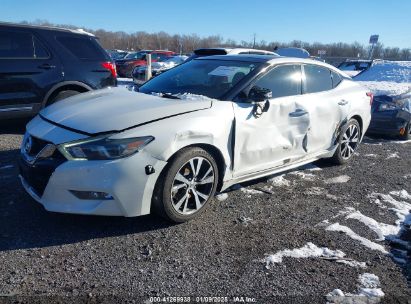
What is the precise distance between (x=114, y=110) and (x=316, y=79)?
2834mm

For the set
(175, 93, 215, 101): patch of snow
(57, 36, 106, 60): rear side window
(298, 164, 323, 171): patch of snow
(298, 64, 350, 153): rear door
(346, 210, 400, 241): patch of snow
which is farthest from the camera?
(57, 36, 106, 60): rear side window

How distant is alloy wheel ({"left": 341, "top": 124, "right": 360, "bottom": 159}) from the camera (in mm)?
5586

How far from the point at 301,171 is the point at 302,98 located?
4.00 feet

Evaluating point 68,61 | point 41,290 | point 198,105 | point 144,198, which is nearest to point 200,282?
point 144,198

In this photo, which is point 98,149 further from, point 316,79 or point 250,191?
point 316,79

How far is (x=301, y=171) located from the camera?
5.34 meters

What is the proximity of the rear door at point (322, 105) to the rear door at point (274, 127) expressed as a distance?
0.14 metres

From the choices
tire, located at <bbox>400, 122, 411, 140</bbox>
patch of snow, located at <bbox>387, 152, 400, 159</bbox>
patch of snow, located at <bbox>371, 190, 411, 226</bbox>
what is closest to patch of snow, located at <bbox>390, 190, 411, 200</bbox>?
patch of snow, located at <bbox>371, 190, 411, 226</bbox>

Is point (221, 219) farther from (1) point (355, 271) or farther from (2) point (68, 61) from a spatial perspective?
(2) point (68, 61)

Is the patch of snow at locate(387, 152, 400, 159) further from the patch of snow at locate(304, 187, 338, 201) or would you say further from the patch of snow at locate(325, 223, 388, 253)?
the patch of snow at locate(325, 223, 388, 253)

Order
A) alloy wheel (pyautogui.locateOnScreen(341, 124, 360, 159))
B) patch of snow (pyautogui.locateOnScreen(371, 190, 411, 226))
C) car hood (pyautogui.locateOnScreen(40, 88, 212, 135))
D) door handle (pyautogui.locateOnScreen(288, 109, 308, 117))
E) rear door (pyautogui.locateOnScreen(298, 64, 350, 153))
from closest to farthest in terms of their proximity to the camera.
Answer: car hood (pyautogui.locateOnScreen(40, 88, 212, 135)) < patch of snow (pyautogui.locateOnScreen(371, 190, 411, 226)) < door handle (pyautogui.locateOnScreen(288, 109, 308, 117)) < rear door (pyautogui.locateOnScreen(298, 64, 350, 153)) < alloy wheel (pyautogui.locateOnScreen(341, 124, 360, 159))

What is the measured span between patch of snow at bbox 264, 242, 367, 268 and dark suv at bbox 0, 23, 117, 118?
4.77 meters

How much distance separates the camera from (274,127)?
4133mm

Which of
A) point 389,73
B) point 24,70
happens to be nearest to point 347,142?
point 24,70
